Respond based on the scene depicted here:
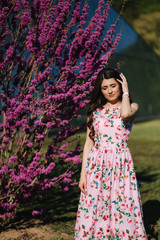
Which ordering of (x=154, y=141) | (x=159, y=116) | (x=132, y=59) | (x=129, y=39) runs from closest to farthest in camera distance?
1. (x=154, y=141)
2. (x=129, y=39)
3. (x=132, y=59)
4. (x=159, y=116)

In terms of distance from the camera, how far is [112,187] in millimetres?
2225

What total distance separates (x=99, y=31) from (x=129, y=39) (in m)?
13.6

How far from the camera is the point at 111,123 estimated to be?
2287 millimetres

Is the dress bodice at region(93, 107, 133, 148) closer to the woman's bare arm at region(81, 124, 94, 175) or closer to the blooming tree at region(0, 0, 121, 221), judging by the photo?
the woman's bare arm at region(81, 124, 94, 175)

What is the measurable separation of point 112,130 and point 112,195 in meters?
0.55

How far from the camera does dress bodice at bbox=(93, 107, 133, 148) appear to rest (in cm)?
226

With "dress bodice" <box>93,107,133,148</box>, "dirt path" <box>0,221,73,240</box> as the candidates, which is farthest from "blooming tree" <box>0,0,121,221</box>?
A: "dress bodice" <box>93,107,133,148</box>

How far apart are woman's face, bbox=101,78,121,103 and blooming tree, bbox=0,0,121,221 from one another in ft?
0.99

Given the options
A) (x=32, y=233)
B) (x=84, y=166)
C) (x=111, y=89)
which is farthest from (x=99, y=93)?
(x=32, y=233)

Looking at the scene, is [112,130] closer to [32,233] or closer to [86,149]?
[86,149]

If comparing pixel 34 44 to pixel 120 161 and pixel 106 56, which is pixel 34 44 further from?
pixel 120 161

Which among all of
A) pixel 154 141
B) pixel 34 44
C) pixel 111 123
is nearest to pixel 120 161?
pixel 111 123

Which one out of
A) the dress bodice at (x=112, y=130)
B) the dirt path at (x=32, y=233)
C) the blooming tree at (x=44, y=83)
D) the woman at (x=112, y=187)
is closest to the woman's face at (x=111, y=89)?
the woman at (x=112, y=187)

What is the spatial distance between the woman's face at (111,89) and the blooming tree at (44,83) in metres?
0.30
